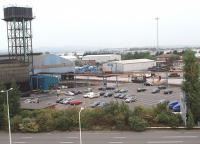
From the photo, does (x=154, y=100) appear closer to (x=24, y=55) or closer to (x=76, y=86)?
(x=76, y=86)

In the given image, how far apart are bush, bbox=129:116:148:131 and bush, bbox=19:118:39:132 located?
25.1 ft

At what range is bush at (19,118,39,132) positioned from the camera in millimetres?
30125

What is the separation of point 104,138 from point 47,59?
5222cm

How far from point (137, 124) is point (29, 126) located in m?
8.76

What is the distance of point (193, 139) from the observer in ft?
84.2

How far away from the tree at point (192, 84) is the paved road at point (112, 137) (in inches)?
97.8

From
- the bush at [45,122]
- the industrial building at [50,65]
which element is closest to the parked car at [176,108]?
the bush at [45,122]

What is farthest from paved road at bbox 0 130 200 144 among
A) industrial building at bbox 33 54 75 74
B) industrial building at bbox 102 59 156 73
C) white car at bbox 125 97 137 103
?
industrial building at bbox 102 59 156 73

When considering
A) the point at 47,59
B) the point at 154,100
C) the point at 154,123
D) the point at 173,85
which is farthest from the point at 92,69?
the point at 154,123

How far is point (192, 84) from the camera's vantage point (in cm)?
3075

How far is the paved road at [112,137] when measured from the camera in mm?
25656

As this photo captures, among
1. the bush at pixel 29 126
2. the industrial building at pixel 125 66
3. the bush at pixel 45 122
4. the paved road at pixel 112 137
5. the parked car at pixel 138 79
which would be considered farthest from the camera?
the industrial building at pixel 125 66

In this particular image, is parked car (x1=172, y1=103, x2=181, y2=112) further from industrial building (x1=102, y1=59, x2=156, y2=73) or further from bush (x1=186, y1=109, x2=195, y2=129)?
industrial building (x1=102, y1=59, x2=156, y2=73)

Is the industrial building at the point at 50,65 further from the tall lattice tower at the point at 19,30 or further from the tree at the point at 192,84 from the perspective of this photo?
the tree at the point at 192,84
